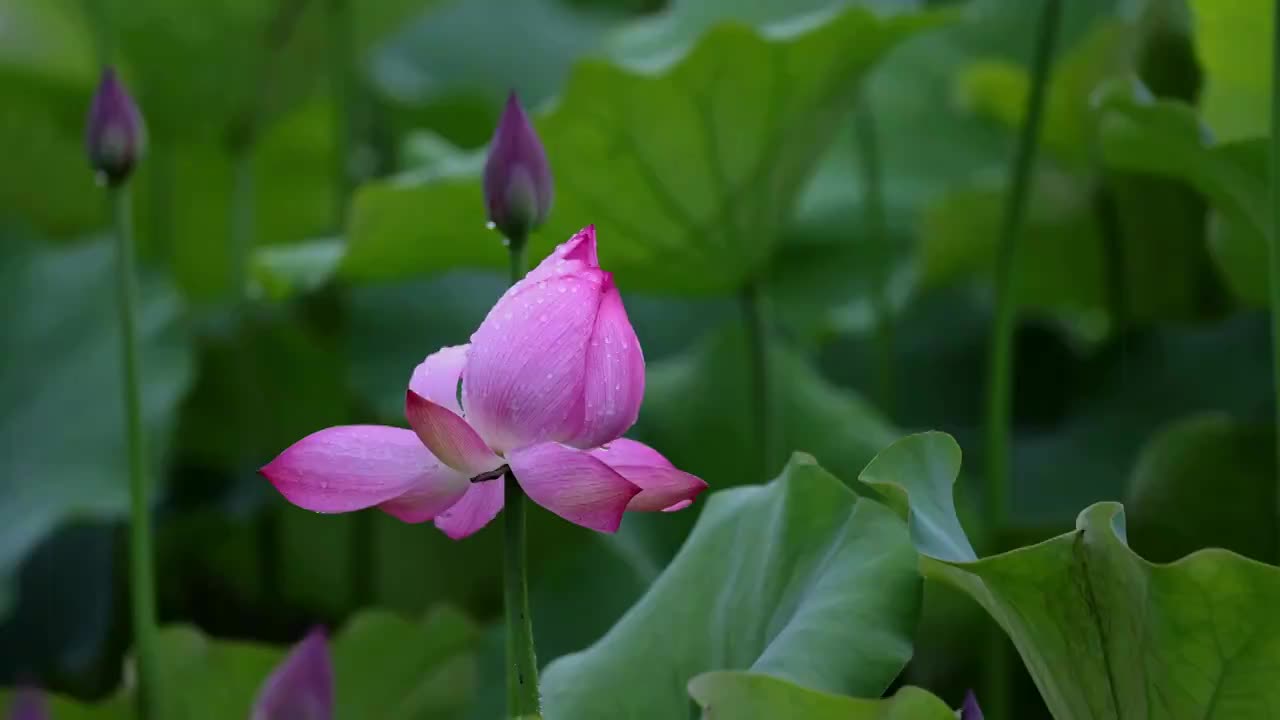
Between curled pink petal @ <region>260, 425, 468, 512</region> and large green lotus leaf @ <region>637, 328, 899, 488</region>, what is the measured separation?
518 mm

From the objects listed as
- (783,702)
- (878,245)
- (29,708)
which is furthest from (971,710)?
(878,245)

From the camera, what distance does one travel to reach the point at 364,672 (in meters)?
0.76

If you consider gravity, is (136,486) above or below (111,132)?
below

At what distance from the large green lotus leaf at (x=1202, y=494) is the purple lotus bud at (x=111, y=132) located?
609mm

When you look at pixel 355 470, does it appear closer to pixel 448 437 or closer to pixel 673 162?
pixel 448 437

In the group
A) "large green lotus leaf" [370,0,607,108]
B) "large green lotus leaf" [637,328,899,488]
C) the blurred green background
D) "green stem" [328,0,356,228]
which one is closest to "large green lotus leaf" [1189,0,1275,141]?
the blurred green background

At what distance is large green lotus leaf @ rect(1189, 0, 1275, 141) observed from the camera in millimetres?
736

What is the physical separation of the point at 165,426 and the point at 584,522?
727 mm

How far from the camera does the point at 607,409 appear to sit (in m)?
0.39

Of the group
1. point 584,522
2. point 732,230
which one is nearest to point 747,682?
point 584,522

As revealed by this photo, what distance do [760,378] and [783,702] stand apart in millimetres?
458

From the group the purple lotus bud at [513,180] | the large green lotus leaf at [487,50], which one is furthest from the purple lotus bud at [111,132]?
the large green lotus leaf at [487,50]

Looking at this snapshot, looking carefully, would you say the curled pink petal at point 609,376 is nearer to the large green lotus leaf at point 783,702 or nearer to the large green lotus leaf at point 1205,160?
the large green lotus leaf at point 783,702

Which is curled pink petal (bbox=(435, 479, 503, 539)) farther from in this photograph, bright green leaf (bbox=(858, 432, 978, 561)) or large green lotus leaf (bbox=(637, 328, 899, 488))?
large green lotus leaf (bbox=(637, 328, 899, 488))
